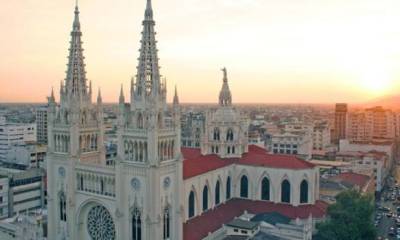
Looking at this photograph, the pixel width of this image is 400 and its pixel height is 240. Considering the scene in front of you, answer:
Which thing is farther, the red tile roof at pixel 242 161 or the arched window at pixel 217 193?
the arched window at pixel 217 193

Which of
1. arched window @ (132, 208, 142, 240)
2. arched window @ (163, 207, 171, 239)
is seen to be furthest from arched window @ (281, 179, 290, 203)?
arched window @ (132, 208, 142, 240)

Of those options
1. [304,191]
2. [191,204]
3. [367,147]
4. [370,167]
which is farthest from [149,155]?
[367,147]

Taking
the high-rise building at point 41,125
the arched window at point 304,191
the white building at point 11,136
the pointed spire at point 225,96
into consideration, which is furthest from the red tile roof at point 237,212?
the high-rise building at point 41,125

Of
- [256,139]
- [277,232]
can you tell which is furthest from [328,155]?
[277,232]

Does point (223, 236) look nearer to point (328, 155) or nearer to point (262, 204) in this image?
point (262, 204)

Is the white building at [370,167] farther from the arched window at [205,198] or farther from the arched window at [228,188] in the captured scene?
the arched window at [205,198]

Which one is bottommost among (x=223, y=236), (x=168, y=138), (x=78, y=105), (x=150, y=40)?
(x=223, y=236)

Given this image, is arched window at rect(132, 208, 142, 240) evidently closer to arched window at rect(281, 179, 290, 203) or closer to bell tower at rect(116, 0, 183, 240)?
bell tower at rect(116, 0, 183, 240)
